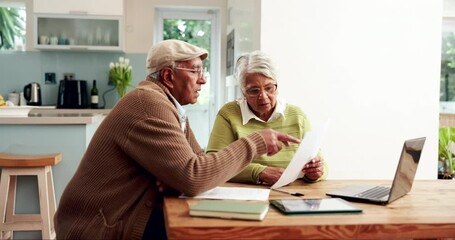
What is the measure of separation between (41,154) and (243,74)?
5.41 feet

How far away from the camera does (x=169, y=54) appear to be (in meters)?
1.57

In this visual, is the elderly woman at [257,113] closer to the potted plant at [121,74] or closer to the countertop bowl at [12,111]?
the countertop bowl at [12,111]

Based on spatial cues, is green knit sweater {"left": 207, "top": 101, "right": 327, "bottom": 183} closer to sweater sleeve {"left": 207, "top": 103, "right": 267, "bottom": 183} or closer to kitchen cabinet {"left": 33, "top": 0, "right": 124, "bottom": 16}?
sweater sleeve {"left": 207, "top": 103, "right": 267, "bottom": 183}

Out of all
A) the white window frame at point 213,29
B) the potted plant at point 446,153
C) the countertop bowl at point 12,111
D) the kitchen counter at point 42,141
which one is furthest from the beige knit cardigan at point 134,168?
the white window frame at point 213,29

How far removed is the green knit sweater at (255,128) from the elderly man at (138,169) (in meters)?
0.43

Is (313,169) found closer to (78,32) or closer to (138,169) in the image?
(138,169)

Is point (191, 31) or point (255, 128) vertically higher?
point (191, 31)

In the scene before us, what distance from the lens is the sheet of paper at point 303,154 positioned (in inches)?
58.3

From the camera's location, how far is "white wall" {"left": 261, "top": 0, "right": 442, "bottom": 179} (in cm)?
269

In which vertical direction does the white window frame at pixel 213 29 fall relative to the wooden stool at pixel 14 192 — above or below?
above

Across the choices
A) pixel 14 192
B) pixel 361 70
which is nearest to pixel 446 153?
pixel 361 70

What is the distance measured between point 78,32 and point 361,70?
133 inches

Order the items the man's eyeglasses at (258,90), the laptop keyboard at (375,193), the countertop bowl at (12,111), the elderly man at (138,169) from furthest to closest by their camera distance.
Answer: the countertop bowl at (12,111), the man's eyeglasses at (258,90), the laptop keyboard at (375,193), the elderly man at (138,169)

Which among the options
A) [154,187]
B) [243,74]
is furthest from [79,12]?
[154,187]
